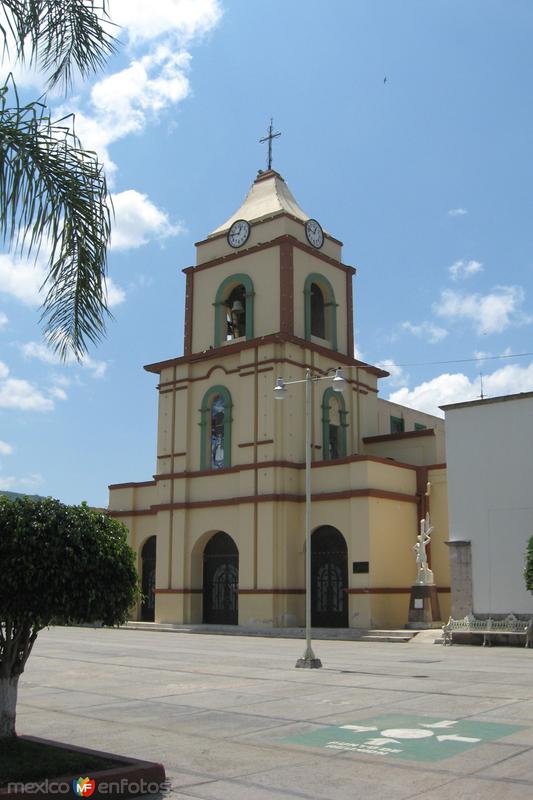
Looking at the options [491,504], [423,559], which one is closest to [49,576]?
[491,504]

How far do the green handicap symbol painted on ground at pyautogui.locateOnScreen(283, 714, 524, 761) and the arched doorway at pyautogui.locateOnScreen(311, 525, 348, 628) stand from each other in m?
21.2

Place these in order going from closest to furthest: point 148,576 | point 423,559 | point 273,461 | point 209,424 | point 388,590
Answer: point 423,559 → point 388,590 → point 273,461 → point 209,424 → point 148,576

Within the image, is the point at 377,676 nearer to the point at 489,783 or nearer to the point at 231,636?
the point at 489,783

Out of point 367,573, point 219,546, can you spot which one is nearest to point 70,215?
point 367,573

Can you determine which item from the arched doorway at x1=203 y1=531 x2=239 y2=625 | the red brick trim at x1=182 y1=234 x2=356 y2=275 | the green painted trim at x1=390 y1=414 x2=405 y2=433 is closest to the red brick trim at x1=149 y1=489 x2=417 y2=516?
the arched doorway at x1=203 y1=531 x2=239 y2=625

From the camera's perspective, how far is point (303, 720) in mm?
10906

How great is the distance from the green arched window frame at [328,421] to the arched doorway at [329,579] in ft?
12.5

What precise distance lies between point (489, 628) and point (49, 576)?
2104cm

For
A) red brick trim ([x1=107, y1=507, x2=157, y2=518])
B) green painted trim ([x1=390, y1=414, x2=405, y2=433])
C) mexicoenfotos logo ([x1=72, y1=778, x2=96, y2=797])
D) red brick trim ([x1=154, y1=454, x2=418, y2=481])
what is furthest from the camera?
green painted trim ([x1=390, y1=414, x2=405, y2=433])

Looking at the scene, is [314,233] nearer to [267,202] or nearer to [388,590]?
[267,202]

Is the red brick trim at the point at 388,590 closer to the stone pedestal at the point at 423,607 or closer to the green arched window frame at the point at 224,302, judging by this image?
the stone pedestal at the point at 423,607

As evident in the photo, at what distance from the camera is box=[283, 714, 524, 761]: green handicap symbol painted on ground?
8875 mm

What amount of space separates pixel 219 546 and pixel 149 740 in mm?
26353

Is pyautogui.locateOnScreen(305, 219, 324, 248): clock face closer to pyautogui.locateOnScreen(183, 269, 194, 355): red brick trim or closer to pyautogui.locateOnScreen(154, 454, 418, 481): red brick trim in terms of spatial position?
pyautogui.locateOnScreen(183, 269, 194, 355): red brick trim
